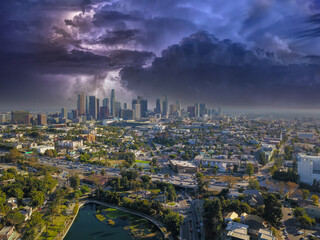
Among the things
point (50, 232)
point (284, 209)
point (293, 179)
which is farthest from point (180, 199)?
point (293, 179)

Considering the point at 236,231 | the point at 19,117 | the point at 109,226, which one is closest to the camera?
the point at 236,231

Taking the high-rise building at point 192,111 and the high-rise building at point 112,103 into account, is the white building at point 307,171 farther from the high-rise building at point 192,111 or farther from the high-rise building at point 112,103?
the high-rise building at point 112,103

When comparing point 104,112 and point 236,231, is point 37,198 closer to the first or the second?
point 236,231

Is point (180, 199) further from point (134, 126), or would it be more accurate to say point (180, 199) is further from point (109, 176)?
point (134, 126)

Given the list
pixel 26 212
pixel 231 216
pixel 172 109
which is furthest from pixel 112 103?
pixel 231 216

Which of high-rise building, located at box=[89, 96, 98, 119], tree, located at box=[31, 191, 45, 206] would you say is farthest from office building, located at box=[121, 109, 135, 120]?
tree, located at box=[31, 191, 45, 206]

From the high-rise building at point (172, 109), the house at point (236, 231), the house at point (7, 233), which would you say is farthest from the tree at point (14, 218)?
the high-rise building at point (172, 109)
